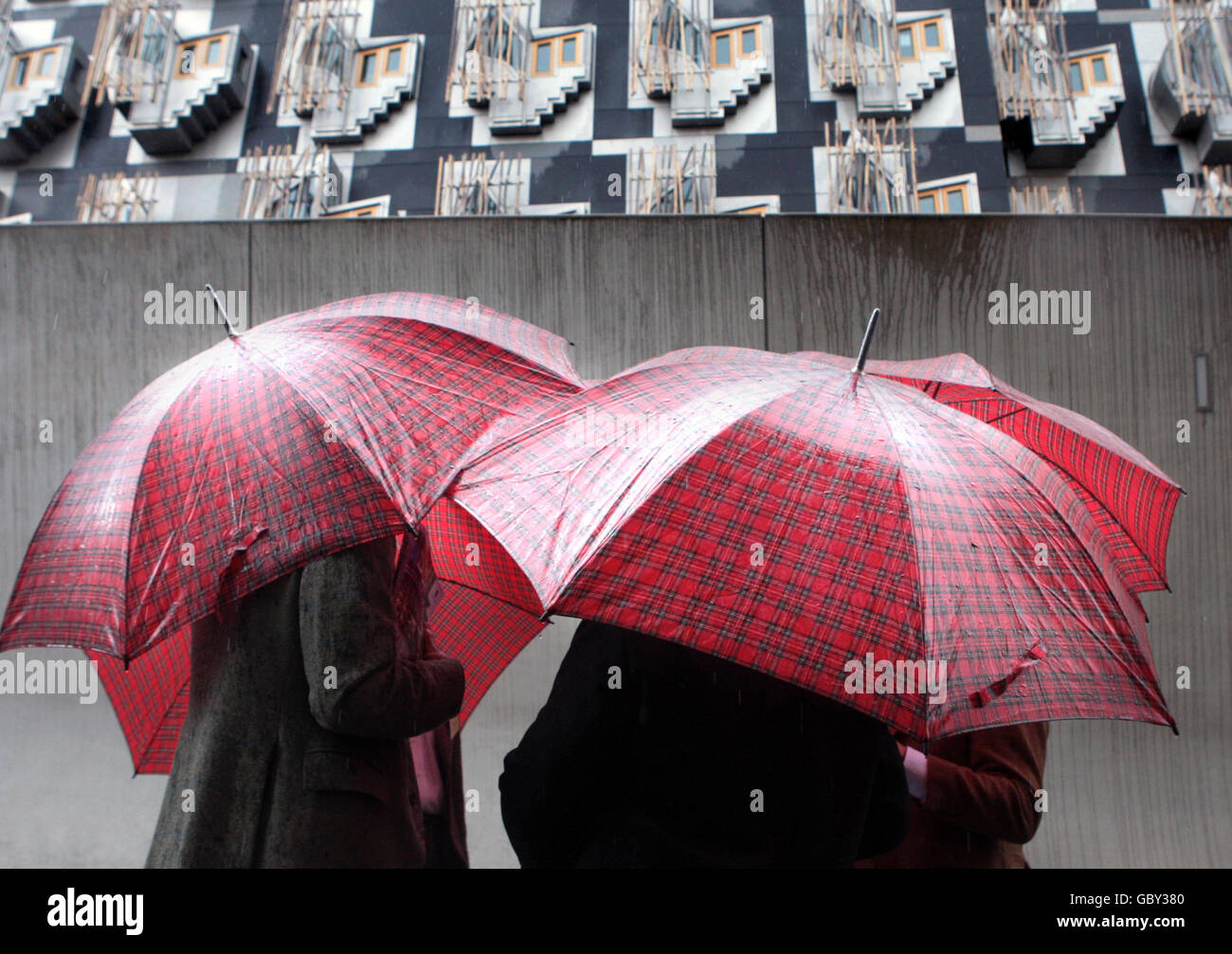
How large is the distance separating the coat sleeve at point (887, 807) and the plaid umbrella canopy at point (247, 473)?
1006mm

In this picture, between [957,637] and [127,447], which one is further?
[127,447]

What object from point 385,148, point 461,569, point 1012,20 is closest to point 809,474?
point 461,569

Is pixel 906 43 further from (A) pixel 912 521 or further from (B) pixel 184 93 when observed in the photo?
(A) pixel 912 521

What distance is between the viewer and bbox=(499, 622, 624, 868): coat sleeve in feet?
6.13

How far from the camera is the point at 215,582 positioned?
190 cm

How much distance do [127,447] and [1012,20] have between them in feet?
22.4

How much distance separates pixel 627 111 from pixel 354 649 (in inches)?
216

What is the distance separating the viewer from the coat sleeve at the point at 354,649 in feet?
6.66

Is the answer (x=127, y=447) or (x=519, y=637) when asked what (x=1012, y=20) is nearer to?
(x=519, y=637)

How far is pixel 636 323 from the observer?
14.7 ft

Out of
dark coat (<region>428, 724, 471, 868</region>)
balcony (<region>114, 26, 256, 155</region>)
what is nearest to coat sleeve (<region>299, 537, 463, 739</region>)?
dark coat (<region>428, 724, 471, 868</region>)
